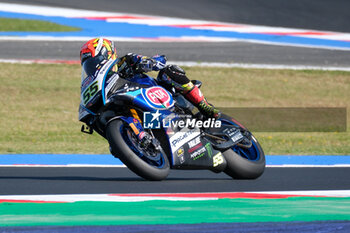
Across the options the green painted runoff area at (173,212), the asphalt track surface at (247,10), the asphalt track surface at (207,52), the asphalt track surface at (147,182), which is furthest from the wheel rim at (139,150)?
the asphalt track surface at (247,10)

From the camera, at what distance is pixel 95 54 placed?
7.36 m

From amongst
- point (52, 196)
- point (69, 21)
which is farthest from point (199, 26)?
point (52, 196)

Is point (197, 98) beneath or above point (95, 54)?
beneath

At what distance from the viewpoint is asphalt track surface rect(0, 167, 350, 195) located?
6.91m

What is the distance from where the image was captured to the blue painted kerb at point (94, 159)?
9.31 metres

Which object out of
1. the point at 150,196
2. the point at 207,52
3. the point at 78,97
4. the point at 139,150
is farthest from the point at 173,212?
the point at 207,52

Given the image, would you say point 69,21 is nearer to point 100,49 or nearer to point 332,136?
point 332,136

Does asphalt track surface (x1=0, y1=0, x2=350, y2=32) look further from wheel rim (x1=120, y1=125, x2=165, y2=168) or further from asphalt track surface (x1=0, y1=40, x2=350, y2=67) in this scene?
wheel rim (x1=120, y1=125, x2=165, y2=168)

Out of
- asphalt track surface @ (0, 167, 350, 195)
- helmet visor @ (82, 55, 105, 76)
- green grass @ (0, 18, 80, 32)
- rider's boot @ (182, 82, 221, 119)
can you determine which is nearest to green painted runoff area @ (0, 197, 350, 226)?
asphalt track surface @ (0, 167, 350, 195)

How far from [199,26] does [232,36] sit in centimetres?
130

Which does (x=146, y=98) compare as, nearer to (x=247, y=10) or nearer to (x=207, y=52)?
(x=207, y=52)

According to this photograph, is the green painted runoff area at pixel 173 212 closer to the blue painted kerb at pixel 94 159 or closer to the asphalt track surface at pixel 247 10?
the blue painted kerb at pixel 94 159

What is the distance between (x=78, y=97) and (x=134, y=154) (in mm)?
8949

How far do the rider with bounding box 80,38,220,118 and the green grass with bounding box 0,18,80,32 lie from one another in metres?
Result: 13.4
